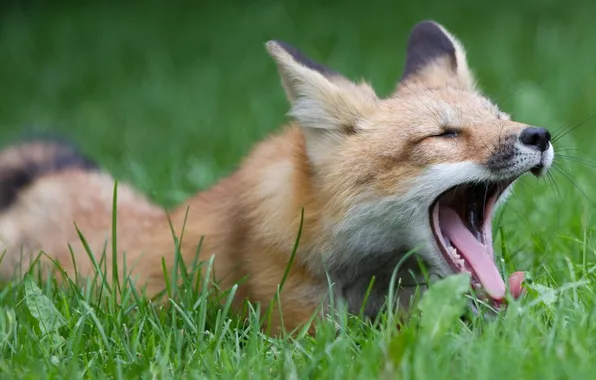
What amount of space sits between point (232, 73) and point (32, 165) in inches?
197

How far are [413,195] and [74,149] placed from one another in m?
3.20

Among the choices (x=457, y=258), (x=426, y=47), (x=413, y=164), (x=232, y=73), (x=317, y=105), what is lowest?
(x=457, y=258)

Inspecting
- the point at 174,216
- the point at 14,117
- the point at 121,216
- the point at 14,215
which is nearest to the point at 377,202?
the point at 174,216

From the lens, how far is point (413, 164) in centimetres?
410

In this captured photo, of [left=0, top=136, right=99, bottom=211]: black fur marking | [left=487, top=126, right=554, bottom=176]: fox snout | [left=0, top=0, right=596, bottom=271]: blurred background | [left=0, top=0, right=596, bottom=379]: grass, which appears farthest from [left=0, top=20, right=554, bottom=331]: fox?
[left=0, top=136, right=99, bottom=211]: black fur marking

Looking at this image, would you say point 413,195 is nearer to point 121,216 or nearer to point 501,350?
point 501,350

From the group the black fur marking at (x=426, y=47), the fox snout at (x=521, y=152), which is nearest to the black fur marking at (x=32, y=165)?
the black fur marking at (x=426, y=47)

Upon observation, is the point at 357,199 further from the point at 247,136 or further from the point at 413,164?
the point at 247,136

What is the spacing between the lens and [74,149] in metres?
6.52

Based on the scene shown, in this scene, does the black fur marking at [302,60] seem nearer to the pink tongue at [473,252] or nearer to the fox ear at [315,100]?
the fox ear at [315,100]

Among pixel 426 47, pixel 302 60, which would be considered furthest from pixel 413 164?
pixel 426 47

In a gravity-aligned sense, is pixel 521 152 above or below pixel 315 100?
below

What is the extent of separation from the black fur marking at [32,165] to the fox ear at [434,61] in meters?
2.37

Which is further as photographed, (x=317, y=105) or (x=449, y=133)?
(x=317, y=105)
